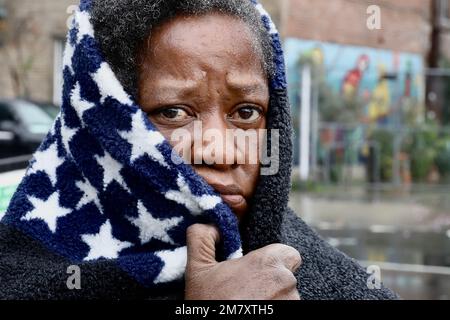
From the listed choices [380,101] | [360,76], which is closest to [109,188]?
[360,76]

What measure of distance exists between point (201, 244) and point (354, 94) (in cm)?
1506

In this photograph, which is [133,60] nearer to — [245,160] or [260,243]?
[245,160]

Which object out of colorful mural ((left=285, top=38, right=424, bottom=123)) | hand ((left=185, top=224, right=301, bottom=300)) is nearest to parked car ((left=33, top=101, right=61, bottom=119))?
colorful mural ((left=285, top=38, right=424, bottom=123))

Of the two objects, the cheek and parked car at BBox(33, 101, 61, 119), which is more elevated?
parked car at BBox(33, 101, 61, 119)

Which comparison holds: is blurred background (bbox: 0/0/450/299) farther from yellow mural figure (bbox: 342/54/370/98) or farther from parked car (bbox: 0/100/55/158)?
parked car (bbox: 0/100/55/158)

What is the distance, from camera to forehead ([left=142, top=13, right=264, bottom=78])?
1.23 meters

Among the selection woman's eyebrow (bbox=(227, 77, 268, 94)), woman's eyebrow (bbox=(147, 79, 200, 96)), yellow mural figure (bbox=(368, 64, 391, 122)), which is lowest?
woman's eyebrow (bbox=(147, 79, 200, 96))

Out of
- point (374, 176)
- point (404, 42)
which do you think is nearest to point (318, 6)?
point (404, 42)

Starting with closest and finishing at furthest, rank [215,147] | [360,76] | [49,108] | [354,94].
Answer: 1. [215,147]
2. [49,108]
3. [354,94]
4. [360,76]

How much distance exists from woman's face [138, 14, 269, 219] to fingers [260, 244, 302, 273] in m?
0.14

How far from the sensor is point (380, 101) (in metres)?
16.5

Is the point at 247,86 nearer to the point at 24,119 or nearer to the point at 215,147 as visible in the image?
the point at 215,147

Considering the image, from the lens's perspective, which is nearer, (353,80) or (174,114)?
(174,114)

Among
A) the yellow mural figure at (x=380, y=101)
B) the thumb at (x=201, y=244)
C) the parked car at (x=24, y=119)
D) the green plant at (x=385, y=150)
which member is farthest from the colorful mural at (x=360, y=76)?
the thumb at (x=201, y=244)
